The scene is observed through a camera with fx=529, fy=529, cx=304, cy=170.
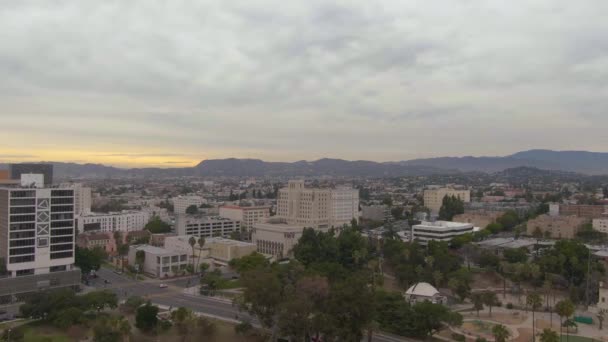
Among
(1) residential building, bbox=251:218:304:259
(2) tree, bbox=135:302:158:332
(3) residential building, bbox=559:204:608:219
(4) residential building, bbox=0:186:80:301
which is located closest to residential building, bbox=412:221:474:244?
(1) residential building, bbox=251:218:304:259

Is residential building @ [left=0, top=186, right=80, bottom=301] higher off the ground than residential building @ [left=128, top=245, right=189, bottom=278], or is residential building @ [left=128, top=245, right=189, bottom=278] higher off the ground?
residential building @ [left=0, top=186, right=80, bottom=301]

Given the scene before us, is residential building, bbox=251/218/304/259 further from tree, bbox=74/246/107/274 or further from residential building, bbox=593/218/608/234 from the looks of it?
residential building, bbox=593/218/608/234

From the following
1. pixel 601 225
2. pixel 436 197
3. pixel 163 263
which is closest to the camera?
pixel 163 263

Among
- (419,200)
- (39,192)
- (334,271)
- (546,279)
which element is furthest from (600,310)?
(419,200)

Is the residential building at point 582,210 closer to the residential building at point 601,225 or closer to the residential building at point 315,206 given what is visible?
the residential building at point 601,225

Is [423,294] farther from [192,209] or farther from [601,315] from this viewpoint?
[192,209]

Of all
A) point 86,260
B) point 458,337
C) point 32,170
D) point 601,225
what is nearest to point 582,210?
point 601,225
